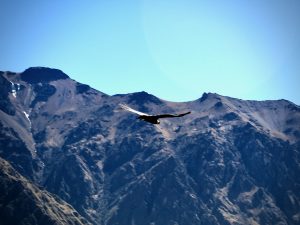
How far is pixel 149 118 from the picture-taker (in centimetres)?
7981

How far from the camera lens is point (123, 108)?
79062mm

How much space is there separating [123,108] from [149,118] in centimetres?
448
